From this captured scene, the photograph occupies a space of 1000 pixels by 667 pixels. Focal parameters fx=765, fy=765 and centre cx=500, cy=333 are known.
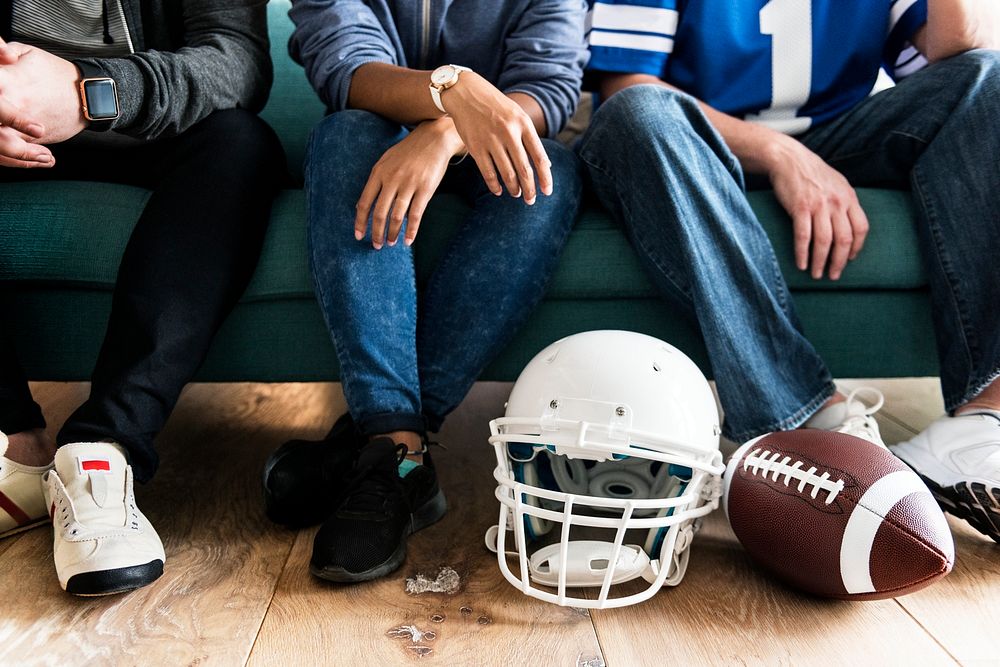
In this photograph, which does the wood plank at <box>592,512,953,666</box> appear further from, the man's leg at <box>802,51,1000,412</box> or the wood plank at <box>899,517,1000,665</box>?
the man's leg at <box>802,51,1000,412</box>

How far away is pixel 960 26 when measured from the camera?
3.45 feet

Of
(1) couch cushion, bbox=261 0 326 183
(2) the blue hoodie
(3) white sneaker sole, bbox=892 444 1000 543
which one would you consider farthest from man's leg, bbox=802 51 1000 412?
(1) couch cushion, bbox=261 0 326 183

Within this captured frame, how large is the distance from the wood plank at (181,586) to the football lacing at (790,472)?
508 millimetres

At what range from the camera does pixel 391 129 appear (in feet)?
3.26

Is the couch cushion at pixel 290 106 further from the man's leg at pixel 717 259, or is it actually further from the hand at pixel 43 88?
the man's leg at pixel 717 259

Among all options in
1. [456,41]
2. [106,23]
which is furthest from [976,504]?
[106,23]

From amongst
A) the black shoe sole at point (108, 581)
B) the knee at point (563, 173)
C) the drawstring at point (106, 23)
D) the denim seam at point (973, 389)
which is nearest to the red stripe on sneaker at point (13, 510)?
the black shoe sole at point (108, 581)

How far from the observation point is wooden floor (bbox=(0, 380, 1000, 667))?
67 cm

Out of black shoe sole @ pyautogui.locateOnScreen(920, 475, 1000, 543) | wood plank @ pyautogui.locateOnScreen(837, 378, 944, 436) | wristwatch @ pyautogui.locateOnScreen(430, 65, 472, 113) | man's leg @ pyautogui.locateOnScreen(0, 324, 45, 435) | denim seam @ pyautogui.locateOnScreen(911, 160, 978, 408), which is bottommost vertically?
wood plank @ pyautogui.locateOnScreen(837, 378, 944, 436)

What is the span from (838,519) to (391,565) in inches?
17.2

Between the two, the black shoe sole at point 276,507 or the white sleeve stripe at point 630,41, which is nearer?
the black shoe sole at point 276,507

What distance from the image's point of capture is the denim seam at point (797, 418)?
0.92 metres

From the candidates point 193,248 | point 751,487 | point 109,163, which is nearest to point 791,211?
point 751,487

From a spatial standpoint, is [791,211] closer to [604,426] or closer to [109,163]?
[604,426]
